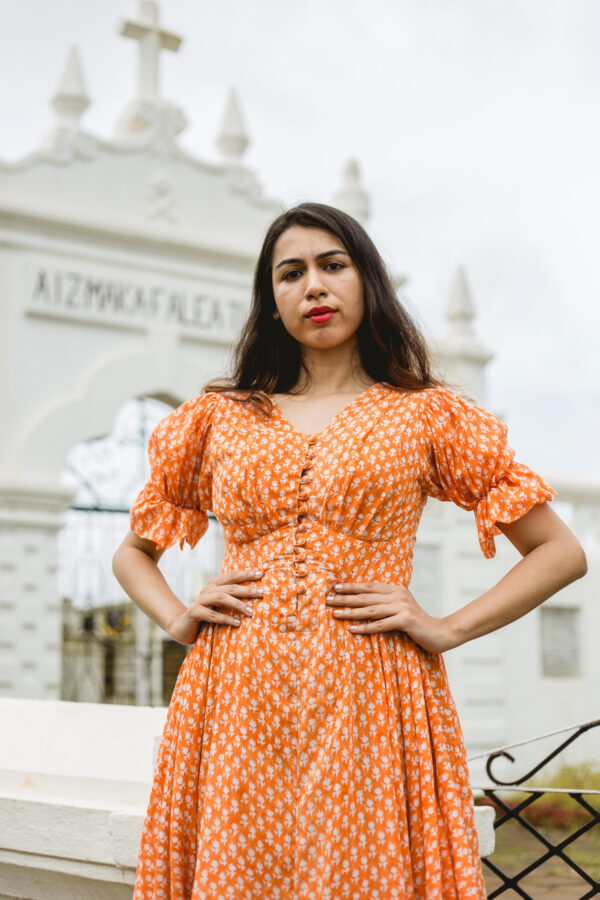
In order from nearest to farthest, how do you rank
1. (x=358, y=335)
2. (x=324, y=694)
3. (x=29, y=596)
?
1. (x=324, y=694)
2. (x=358, y=335)
3. (x=29, y=596)

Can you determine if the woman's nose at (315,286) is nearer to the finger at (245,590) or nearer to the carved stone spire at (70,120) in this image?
the finger at (245,590)

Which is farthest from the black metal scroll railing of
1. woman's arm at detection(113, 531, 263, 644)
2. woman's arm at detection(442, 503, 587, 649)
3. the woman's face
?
the woman's face

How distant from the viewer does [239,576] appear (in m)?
1.96

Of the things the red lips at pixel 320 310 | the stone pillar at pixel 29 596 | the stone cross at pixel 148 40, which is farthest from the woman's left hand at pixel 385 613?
the stone cross at pixel 148 40

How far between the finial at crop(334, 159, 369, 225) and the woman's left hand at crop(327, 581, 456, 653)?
8.66 metres

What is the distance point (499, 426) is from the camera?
204cm

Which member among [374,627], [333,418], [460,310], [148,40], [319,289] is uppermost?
[148,40]

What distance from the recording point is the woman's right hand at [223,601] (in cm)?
194

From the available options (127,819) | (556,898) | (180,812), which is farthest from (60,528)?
(180,812)

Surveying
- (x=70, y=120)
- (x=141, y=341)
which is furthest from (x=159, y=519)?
(x=70, y=120)

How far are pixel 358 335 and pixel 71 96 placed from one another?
24.4 ft

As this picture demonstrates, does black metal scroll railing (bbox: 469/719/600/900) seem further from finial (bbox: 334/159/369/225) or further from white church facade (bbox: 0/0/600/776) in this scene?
finial (bbox: 334/159/369/225)

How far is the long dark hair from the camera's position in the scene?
2115mm

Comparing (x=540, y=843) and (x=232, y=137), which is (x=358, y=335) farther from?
(x=232, y=137)
